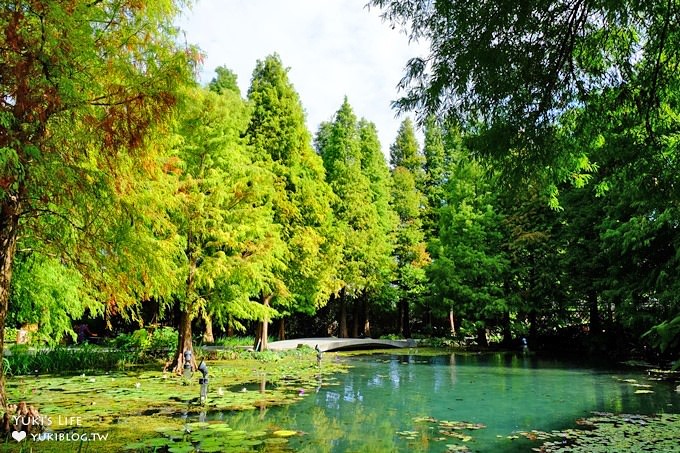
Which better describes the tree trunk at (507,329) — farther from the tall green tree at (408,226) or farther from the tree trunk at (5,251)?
the tree trunk at (5,251)

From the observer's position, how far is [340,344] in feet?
78.3

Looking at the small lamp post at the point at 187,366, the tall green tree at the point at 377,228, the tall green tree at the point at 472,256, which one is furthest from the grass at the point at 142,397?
the tall green tree at the point at 472,256

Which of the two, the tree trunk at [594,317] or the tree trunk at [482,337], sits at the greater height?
the tree trunk at [594,317]

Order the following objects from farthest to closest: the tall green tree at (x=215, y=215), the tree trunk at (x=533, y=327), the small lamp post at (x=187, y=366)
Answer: the tree trunk at (x=533, y=327)
the tall green tree at (x=215, y=215)
the small lamp post at (x=187, y=366)

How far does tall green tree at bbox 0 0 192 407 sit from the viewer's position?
4.47 meters

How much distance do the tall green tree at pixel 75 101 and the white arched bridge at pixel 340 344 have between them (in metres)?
14.7

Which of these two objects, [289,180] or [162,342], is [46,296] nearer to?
[162,342]

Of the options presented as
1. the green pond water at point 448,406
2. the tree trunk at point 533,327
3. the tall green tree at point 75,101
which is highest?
the tall green tree at point 75,101

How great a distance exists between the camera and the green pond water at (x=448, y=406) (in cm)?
686

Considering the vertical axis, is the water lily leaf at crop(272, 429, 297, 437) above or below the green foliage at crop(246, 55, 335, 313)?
below

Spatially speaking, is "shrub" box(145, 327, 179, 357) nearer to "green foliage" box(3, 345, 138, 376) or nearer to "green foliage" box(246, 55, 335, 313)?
"green foliage" box(3, 345, 138, 376)

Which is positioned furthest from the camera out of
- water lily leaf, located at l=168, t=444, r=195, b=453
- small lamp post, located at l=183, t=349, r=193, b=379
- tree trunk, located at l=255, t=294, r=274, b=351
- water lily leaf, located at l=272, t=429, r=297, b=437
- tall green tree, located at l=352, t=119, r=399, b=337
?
tall green tree, located at l=352, t=119, r=399, b=337

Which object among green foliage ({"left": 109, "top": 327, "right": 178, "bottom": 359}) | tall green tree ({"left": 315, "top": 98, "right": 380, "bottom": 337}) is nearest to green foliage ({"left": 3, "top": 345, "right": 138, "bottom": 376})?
green foliage ({"left": 109, "top": 327, "right": 178, "bottom": 359})

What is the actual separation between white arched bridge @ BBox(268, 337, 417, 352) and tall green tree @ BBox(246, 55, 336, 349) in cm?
219
